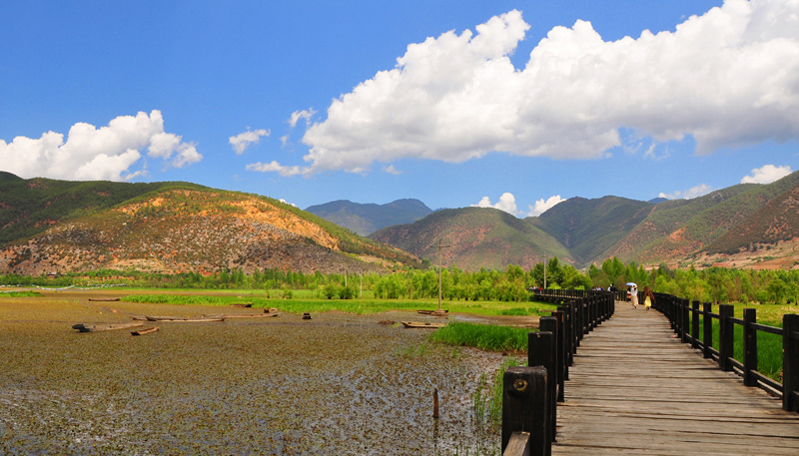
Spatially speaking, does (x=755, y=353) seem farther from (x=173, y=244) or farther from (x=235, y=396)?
(x=173, y=244)

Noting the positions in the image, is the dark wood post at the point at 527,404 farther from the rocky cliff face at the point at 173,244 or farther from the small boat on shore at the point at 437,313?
the rocky cliff face at the point at 173,244

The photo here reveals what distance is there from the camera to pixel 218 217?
156125 mm

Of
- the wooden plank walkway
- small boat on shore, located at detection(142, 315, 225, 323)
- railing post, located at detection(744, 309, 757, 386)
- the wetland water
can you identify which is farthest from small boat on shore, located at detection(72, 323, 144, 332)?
railing post, located at detection(744, 309, 757, 386)

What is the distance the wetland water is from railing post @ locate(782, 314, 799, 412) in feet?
17.2

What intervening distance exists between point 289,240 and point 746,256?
5327 inches

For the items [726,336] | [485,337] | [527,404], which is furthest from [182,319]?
[527,404]

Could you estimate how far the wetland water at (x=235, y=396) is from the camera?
11.0 metres

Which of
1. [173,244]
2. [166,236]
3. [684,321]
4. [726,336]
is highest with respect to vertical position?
[166,236]

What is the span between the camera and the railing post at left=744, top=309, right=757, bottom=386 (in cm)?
873

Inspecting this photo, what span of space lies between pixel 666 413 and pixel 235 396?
11.8 m

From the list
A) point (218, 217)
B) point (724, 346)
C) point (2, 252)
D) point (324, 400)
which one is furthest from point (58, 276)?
point (724, 346)

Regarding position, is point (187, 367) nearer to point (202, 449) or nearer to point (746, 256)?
point (202, 449)

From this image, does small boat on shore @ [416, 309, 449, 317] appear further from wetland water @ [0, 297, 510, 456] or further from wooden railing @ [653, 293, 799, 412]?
wooden railing @ [653, 293, 799, 412]

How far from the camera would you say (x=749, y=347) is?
348 inches
